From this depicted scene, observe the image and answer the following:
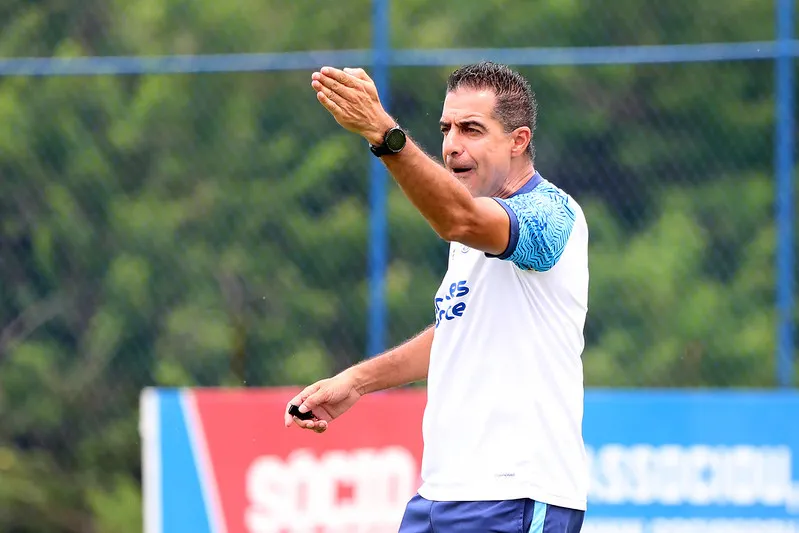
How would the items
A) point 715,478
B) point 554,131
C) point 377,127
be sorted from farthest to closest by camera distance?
point 554,131 → point 715,478 → point 377,127

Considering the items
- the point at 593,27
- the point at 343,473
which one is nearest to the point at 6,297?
the point at 343,473

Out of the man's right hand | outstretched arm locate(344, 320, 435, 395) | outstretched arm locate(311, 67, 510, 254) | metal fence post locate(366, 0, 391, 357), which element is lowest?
the man's right hand

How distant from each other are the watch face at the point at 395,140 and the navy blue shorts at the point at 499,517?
41.9 inches

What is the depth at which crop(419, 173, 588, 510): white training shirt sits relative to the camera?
3.53 meters

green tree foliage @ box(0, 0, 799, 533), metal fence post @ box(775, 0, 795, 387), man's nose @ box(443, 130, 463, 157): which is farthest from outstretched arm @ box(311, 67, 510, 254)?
green tree foliage @ box(0, 0, 799, 533)

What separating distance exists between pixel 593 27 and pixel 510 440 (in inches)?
235

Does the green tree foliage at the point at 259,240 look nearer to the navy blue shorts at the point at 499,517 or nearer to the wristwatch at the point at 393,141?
the navy blue shorts at the point at 499,517

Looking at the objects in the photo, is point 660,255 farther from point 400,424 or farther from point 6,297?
point 6,297

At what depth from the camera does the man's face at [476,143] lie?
142 inches

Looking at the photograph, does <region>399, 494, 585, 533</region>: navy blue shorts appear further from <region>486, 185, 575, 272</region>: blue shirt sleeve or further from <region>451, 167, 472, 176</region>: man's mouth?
<region>451, 167, 472, 176</region>: man's mouth

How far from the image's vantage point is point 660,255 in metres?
8.44

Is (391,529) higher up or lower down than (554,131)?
lower down

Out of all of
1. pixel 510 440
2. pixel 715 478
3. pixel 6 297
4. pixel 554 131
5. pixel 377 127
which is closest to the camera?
pixel 377 127

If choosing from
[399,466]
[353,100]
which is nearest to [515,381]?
[353,100]
